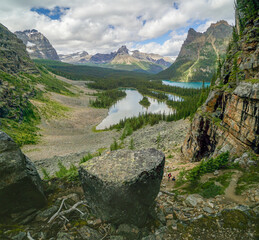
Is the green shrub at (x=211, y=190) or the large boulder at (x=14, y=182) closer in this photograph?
the large boulder at (x=14, y=182)

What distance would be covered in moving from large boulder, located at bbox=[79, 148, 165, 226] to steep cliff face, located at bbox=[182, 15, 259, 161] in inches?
511

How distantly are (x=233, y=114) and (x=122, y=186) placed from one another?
18.6 metres

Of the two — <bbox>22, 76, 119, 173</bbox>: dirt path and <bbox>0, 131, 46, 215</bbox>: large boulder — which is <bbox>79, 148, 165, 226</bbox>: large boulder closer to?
<bbox>0, 131, 46, 215</bbox>: large boulder

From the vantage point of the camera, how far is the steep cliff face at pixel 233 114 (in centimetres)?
1548

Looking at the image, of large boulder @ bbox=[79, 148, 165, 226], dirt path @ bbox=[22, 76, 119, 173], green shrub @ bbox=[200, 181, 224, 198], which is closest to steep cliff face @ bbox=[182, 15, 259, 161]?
green shrub @ bbox=[200, 181, 224, 198]

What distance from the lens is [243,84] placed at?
17.4 meters

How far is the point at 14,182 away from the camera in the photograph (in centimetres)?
725

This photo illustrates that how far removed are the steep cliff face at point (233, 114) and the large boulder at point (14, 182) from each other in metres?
19.0

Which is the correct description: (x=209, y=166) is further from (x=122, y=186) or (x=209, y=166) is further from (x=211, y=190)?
(x=122, y=186)

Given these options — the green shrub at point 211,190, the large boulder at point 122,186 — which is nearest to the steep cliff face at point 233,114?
the green shrub at point 211,190

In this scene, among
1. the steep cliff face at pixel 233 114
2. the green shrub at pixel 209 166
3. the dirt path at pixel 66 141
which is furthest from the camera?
the dirt path at pixel 66 141

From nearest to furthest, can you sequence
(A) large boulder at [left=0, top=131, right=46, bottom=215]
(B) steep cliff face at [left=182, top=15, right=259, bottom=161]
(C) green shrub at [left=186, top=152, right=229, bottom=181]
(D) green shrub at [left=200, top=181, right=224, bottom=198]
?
(A) large boulder at [left=0, top=131, right=46, bottom=215]
(D) green shrub at [left=200, top=181, right=224, bottom=198]
(C) green shrub at [left=186, top=152, right=229, bottom=181]
(B) steep cliff face at [left=182, top=15, right=259, bottom=161]

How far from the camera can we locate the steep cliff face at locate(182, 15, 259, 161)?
50.8 feet

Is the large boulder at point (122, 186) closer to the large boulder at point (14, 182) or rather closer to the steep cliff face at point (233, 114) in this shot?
the large boulder at point (14, 182)
